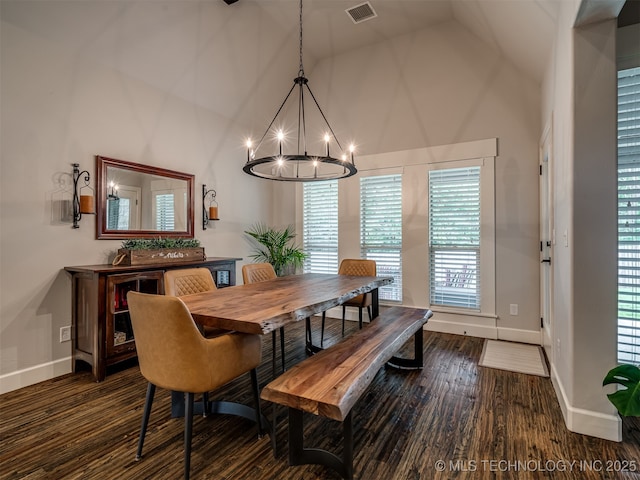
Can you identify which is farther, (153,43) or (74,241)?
(153,43)

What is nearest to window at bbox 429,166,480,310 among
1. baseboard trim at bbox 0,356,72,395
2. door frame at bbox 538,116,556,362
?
Result: door frame at bbox 538,116,556,362

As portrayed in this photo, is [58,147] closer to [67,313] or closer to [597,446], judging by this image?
[67,313]

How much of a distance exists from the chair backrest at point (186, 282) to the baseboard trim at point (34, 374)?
4.69 feet

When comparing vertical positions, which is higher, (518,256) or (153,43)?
(153,43)

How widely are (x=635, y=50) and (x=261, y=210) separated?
4552 mm

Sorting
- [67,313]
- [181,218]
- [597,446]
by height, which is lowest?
[597,446]

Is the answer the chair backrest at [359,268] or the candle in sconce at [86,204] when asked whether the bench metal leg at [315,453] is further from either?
the candle in sconce at [86,204]

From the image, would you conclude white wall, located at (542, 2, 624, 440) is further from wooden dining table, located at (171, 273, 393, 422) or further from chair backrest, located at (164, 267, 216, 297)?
chair backrest, located at (164, 267, 216, 297)

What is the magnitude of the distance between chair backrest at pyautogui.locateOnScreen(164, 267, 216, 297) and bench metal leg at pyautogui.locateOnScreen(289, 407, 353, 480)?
138cm

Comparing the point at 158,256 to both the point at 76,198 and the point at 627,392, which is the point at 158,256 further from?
the point at 627,392

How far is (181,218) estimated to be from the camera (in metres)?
4.13

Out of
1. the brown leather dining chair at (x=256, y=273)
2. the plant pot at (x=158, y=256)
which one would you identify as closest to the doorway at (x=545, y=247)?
the brown leather dining chair at (x=256, y=273)

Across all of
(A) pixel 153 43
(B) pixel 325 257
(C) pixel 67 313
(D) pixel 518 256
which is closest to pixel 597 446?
(D) pixel 518 256

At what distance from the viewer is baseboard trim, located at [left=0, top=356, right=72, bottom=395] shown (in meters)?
2.65
